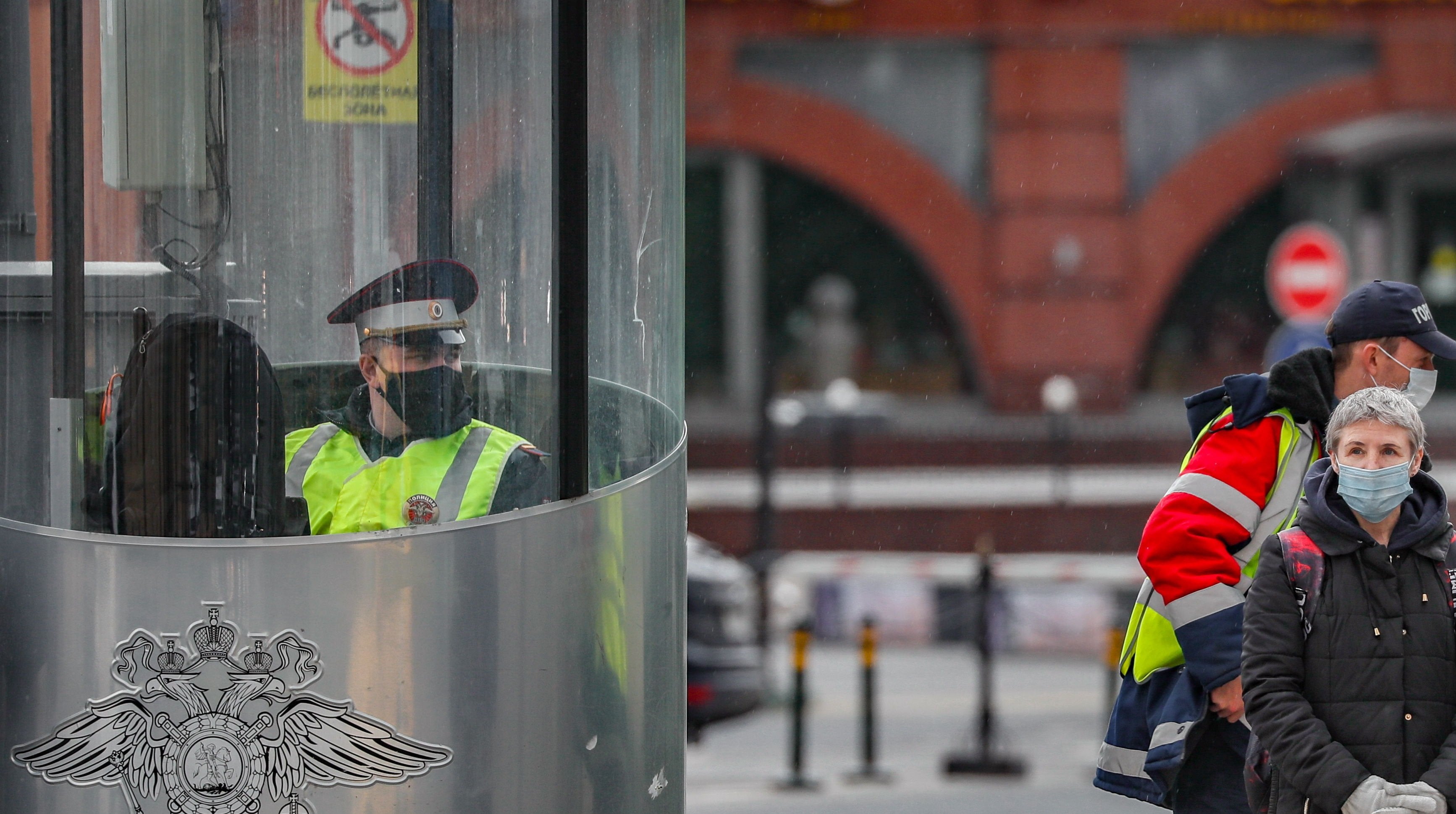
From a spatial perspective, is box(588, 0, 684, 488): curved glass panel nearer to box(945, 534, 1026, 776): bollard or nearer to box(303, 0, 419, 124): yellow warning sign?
box(303, 0, 419, 124): yellow warning sign

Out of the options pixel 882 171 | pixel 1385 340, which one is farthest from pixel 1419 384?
pixel 882 171

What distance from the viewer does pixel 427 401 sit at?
343 centimetres

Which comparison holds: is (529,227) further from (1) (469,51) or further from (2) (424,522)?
(2) (424,522)

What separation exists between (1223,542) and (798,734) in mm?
5109

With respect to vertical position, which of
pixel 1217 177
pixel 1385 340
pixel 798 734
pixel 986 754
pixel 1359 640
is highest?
pixel 1217 177

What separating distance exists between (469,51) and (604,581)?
107 centimetres

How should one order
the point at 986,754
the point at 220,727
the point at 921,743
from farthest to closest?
the point at 921,743, the point at 986,754, the point at 220,727

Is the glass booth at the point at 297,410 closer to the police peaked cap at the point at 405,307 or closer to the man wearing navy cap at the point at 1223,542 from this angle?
the police peaked cap at the point at 405,307

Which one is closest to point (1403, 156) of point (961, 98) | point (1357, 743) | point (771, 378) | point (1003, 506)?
point (961, 98)

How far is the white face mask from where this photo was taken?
3.96 metres

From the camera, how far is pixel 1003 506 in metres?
16.7

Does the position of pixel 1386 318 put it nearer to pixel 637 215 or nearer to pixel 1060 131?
pixel 637 215

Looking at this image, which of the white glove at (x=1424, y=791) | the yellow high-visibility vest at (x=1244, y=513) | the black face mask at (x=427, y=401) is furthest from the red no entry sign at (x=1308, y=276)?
the black face mask at (x=427, y=401)

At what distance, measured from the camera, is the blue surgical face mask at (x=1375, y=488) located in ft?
11.6
